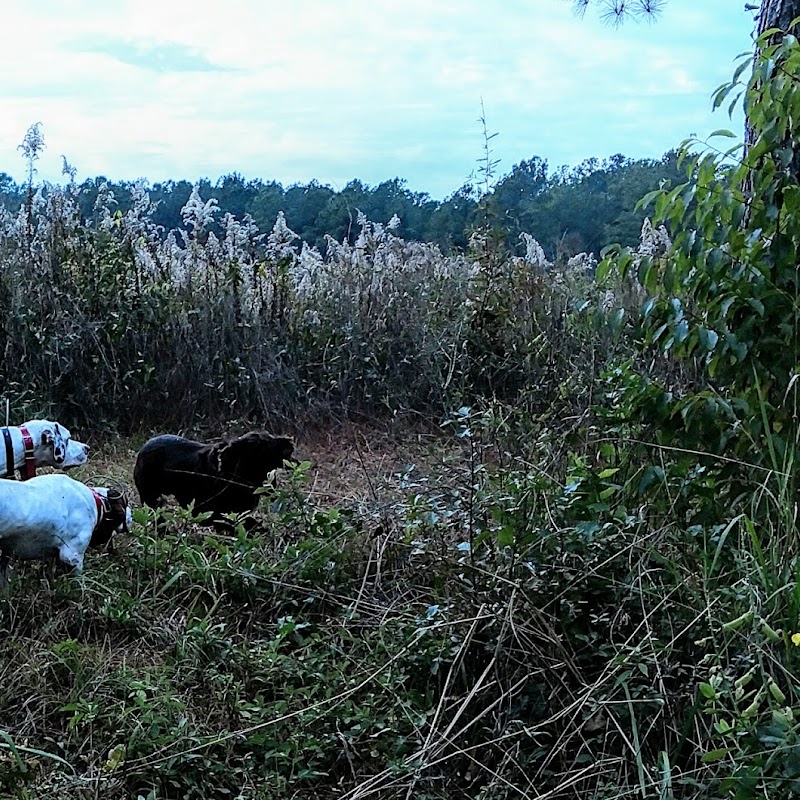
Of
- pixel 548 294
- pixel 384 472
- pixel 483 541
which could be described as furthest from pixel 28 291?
pixel 483 541

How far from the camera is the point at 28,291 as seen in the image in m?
7.15

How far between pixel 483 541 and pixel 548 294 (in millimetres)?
4369

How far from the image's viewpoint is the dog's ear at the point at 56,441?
518 centimetres

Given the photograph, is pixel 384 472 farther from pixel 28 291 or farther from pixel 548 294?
pixel 28 291

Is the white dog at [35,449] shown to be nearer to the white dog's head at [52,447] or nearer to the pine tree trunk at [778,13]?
the white dog's head at [52,447]

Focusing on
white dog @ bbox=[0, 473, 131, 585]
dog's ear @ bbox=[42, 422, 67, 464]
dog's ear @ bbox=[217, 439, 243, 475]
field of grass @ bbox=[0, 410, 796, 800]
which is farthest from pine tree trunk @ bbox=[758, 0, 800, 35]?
dog's ear @ bbox=[42, 422, 67, 464]

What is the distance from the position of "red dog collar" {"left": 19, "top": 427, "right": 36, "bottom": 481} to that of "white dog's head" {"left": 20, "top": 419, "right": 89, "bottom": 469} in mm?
35

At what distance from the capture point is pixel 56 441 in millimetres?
5223

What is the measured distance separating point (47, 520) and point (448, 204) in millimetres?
6659

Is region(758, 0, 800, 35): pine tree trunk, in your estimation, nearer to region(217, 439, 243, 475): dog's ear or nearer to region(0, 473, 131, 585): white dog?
region(217, 439, 243, 475): dog's ear

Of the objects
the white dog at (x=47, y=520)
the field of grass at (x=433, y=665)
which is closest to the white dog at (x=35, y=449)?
the white dog at (x=47, y=520)

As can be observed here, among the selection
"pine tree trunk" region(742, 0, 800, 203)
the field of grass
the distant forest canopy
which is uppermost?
"pine tree trunk" region(742, 0, 800, 203)

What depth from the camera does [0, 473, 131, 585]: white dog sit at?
3.99 metres

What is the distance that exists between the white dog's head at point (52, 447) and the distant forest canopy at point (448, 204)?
135 inches
